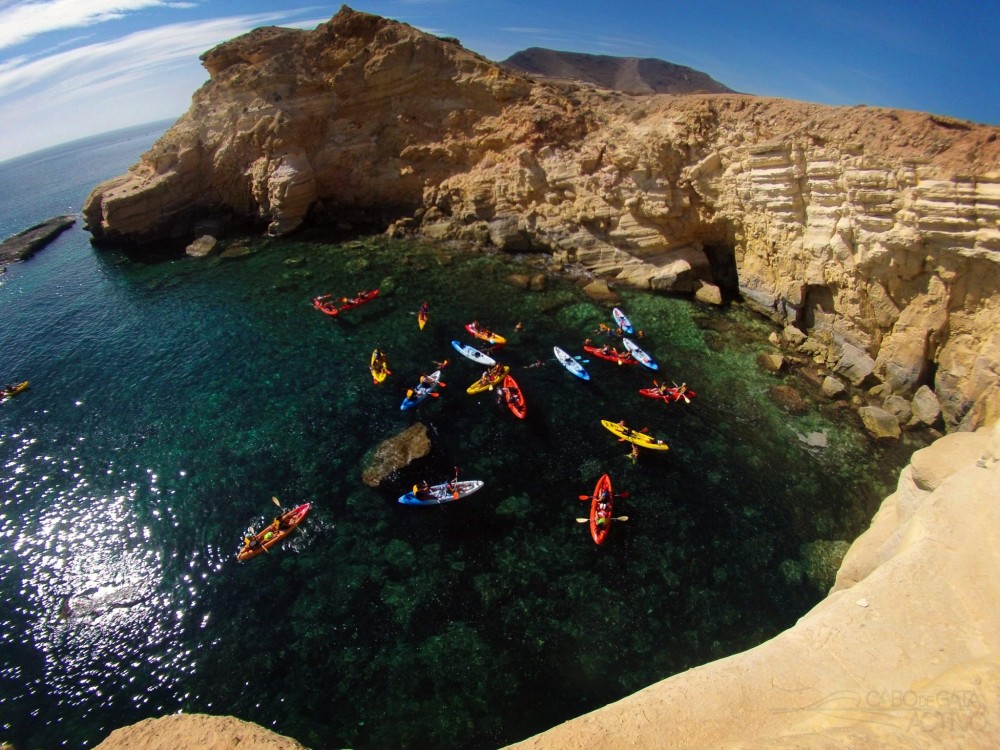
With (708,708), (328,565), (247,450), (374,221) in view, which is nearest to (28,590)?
(247,450)

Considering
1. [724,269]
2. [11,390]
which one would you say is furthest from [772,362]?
[11,390]

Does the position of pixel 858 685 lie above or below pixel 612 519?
above

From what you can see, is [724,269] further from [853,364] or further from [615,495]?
[615,495]

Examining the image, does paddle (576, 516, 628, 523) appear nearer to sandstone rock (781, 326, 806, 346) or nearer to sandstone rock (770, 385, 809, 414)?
sandstone rock (770, 385, 809, 414)

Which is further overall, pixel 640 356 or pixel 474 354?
pixel 474 354

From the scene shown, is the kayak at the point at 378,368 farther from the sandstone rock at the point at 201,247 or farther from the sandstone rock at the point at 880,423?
the sandstone rock at the point at 201,247

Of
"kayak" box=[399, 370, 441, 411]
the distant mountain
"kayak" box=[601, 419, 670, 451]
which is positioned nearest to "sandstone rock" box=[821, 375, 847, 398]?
"kayak" box=[601, 419, 670, 451]

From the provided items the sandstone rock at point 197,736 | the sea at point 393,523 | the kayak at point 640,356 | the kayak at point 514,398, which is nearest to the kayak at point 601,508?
the sea at point 393,523

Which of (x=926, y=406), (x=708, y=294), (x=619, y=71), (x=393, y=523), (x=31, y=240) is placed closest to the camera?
(x=393, y=523)

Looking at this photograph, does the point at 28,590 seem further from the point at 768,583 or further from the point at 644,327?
the point at 644,327
